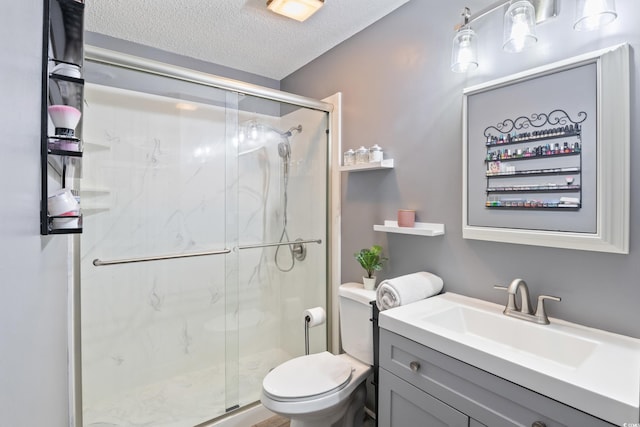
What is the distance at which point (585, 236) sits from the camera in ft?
3.70

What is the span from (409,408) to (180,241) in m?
1.72

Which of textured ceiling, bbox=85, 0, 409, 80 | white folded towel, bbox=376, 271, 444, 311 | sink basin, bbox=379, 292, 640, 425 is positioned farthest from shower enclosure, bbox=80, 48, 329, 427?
sink basin, bbox=379, 292, 640, 425

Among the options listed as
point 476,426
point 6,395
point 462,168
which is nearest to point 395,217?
point 462,168

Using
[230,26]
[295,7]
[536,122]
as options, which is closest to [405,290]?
[536,122]

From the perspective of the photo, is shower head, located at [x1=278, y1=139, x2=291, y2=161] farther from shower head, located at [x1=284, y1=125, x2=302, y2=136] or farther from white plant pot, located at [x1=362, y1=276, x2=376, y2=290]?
white plant pot, located at [x1=362, y1=276, x2=376, y2=290]

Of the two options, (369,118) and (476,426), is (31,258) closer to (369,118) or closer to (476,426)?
(476,426)

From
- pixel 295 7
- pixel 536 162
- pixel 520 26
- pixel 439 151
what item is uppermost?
pixel 295 7

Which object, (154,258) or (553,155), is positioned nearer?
(553,155)

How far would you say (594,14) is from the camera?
40.9 inches

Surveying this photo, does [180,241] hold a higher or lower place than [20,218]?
lower

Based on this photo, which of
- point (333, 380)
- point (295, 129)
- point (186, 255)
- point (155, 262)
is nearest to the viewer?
point (333, 380)

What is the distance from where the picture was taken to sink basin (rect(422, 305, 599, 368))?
1089mm

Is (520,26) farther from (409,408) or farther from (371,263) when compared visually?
(409,408)

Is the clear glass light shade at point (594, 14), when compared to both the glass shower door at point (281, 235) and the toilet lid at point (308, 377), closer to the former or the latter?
the glass shower door at point (281, 235)
